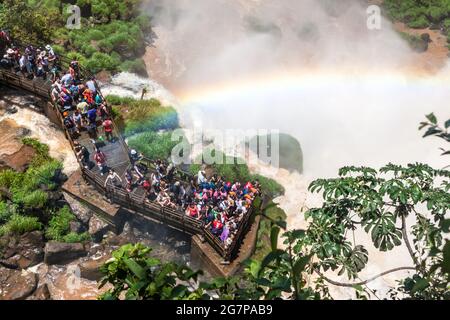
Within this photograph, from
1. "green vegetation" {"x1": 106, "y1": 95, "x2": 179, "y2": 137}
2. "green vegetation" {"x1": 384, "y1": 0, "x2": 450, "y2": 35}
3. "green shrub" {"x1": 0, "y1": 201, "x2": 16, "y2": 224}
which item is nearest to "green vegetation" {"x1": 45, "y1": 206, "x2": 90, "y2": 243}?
"green shrub" {"x1": 0, "y1": 201, "x2": 16, "y2": 224}

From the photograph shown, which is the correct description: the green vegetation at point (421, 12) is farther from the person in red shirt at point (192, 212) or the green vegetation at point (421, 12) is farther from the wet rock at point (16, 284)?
the wet rock at point (16, 284)

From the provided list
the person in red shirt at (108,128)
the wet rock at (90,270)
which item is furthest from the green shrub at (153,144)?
the wet rock at (90,270)

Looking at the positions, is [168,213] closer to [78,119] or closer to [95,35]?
[78,119]

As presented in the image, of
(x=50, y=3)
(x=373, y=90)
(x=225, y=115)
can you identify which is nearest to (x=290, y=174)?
(x=225, y=115)

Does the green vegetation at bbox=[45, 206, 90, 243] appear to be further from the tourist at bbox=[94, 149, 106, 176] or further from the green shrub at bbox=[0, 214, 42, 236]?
the tourist at bbox=[94, 149, 106, 176]

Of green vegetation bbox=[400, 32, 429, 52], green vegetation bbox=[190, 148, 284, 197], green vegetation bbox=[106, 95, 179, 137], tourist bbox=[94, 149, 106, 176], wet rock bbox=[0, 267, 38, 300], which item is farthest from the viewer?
green vegetation bbox=[400, 32, 429, 52]

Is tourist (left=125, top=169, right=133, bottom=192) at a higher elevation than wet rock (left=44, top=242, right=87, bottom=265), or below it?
higher

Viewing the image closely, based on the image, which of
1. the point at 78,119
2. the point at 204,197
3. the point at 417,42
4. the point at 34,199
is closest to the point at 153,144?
the point at 78,119
